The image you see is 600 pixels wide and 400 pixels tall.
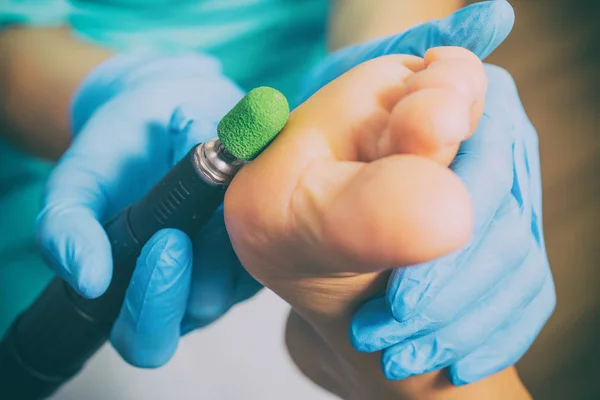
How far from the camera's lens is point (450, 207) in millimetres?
219

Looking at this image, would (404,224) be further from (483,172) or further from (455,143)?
(483,172)

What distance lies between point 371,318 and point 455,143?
17 centimetres

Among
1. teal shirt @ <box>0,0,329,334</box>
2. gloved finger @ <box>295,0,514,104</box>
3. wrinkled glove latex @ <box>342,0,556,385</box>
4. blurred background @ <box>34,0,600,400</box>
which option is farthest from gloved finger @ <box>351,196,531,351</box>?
A: teal shirt @ <box>0,0,329,334</box>

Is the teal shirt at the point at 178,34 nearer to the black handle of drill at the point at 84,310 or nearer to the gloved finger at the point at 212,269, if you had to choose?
the black handle of drill at the point at 84,310

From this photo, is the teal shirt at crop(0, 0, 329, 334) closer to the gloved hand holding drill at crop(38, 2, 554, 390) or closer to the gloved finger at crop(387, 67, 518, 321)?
the gloved hand holding drill at crop(38, 2, 554, 390)

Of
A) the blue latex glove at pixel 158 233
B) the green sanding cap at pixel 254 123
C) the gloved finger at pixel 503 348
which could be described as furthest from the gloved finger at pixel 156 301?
the gloved finger at pixel 503 348

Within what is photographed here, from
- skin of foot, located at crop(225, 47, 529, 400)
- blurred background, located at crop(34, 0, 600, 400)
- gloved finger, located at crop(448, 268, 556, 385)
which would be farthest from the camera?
blurred background, located at crop(34, 0, 600, 400)

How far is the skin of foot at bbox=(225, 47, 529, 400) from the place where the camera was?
0.22 m

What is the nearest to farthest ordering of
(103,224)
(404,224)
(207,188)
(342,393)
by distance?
(404,224), (207,188), (103,224), (342,393)

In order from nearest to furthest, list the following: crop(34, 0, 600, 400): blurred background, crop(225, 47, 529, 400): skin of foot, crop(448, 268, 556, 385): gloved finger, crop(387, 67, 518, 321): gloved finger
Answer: crop(225, 47, 529, 400): skin of foot < crop(387, 67, 518, 321): gloved finger < crop(448, 268, 556, 385): gloved finger < crop(34, 0, 600, 400): blurred background

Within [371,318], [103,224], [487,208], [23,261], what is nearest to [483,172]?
[487,208]

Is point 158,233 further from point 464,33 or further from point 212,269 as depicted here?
point 464,33

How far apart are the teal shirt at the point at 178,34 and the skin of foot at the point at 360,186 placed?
0.48 m

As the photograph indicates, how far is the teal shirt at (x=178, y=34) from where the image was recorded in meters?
0.70
